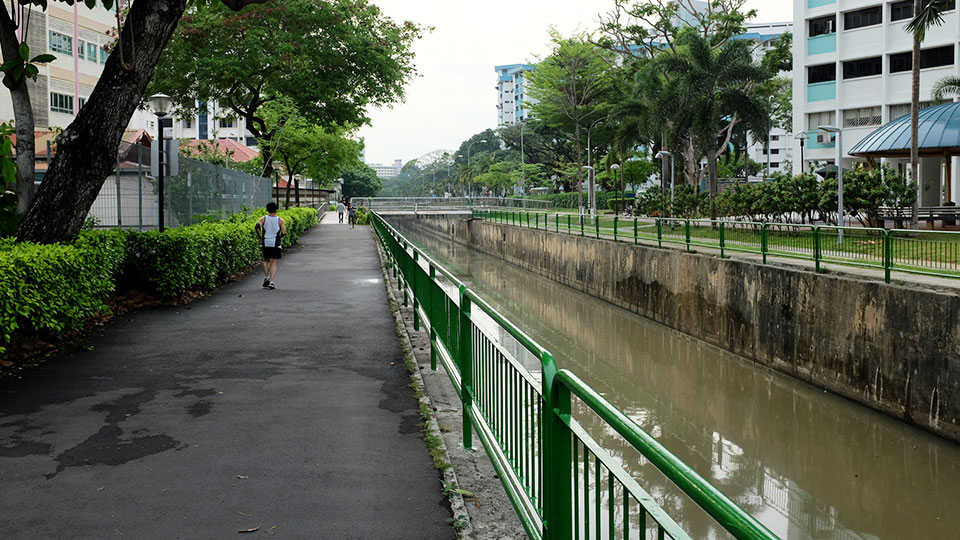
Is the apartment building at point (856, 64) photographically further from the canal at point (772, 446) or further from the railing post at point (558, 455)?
the railing post at point (558, 455)

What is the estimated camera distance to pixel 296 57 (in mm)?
34219

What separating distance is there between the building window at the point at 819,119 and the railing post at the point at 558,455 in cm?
4976

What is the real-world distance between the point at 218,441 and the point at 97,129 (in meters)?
6.84

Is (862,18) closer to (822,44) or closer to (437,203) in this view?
(822,44)

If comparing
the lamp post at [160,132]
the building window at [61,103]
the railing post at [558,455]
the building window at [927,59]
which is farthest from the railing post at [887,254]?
the building window at [61,103]

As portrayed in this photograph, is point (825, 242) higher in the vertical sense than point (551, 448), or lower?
higher

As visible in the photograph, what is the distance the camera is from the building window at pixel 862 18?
47.4 meters

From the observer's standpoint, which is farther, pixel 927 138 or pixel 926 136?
pixel 926 136

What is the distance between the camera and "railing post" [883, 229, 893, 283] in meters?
13.4

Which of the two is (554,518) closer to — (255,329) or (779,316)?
(255,329)

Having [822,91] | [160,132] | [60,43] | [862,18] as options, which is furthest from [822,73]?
[160,132]

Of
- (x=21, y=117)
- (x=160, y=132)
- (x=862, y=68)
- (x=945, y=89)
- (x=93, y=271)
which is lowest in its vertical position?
(x=93, y=271)

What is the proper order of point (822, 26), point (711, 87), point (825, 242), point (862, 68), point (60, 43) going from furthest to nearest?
point (822, 26)
point (862, 68)
point (60, 43)
point (711, 87)
point (825, 242)

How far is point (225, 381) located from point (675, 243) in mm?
16547
